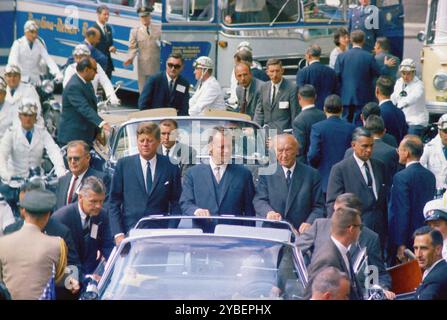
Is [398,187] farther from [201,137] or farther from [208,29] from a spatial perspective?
[208,29]

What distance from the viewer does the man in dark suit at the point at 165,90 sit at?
17.6 meters

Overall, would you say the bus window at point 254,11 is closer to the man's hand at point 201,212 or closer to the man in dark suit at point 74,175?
the man in dark suit at point 74,175

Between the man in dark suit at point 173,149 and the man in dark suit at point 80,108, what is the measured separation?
2391 millimetres

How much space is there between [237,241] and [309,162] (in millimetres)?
4937

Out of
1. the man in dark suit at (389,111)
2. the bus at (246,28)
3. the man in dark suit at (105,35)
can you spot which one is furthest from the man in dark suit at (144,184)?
the man in dark suit at (105,35)

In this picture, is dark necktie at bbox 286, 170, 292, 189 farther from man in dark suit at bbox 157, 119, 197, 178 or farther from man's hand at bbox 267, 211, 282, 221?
man in dark suit at bbox 157, 119, 197, 178

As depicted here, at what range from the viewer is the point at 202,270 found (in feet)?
32.0

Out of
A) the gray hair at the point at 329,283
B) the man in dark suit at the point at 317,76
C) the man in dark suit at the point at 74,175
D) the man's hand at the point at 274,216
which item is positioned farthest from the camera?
the man in dark suit at the point at 317,76

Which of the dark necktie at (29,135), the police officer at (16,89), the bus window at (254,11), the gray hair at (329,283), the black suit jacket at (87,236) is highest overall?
the bus window at (254,11)

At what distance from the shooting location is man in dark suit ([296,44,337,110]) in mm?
18391

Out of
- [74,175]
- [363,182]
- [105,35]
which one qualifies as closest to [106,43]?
[105,35]

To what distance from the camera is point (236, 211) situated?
1238cm

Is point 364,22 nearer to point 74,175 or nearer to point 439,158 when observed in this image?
point 439,158

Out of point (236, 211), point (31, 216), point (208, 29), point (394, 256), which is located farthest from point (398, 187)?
point (208, 29)
